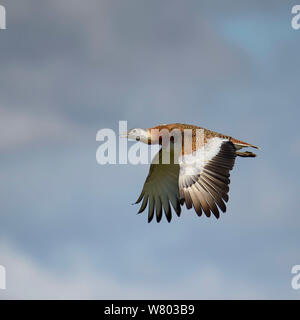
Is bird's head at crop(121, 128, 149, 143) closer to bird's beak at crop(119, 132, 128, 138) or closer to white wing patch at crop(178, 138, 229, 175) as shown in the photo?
bird's beak at crop(119, 132, 128, 138)

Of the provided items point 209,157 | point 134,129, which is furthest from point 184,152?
point 134,129

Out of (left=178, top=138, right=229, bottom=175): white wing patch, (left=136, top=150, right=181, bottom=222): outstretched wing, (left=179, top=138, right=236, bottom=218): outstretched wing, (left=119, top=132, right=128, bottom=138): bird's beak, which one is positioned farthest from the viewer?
(left=136, top=150, right=181, bottom=222): outstretched wing

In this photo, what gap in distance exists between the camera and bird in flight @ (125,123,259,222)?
17.2 m

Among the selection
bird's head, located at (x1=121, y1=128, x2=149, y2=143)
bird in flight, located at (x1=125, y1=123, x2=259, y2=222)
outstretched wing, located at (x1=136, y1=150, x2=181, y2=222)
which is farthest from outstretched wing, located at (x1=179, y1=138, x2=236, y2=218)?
outstretched wing, located at (x1=136, y1=150, x2=181, y2=222)

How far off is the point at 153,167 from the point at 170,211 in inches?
50.7

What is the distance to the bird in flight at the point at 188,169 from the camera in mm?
17156

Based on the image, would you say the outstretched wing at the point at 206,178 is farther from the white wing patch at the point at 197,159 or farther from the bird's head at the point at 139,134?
the bird's head at the point at 139,134

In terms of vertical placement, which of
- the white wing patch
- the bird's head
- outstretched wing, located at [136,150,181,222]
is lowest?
outstretched wing, located at [136,150,181,222]

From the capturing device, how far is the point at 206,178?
17.3 metres

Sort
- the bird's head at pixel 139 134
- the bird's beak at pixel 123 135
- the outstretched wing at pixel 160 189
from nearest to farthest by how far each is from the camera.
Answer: the bird's head at pixel 139 134
the bird's beak at pixel 123 135
the outstretched wing at pixel 160 189

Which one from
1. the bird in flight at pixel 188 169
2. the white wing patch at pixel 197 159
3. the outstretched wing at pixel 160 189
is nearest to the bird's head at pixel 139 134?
the bird in flight at pixel 188 169

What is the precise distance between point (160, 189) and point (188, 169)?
8.83 feet

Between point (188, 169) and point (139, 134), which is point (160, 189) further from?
point (188, 169)

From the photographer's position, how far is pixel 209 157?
57.8ft
